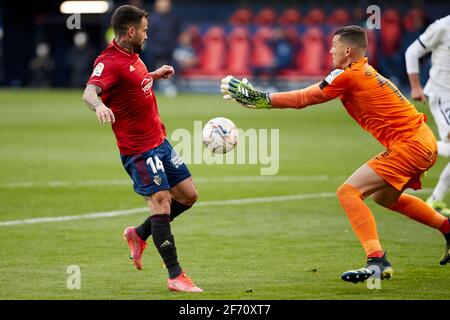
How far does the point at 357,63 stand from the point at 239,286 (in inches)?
84.0

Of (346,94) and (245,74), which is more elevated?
(346,94)

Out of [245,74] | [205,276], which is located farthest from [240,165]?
[245,74]

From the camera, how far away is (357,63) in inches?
340

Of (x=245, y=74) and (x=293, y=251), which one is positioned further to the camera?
(x=245, y=74)

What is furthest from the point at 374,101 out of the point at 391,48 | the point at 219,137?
the point at 391,48

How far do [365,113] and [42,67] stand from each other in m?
33.2

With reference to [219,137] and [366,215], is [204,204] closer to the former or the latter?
[219,137]

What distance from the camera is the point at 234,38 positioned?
38312mm

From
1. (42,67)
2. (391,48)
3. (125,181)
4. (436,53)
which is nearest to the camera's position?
(436,53)

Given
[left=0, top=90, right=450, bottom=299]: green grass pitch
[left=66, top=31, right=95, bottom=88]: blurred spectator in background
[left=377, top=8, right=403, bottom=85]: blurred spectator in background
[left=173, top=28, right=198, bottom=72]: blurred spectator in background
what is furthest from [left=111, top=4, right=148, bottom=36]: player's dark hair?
[left=66, top=31, right=95, bottom=88]: blurred spectator in background

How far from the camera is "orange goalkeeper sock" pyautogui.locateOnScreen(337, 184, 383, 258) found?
8.35 metres
